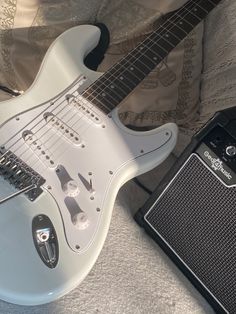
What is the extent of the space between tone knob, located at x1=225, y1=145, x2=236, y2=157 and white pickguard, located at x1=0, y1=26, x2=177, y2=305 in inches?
6.4

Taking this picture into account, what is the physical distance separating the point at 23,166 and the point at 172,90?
392 mm

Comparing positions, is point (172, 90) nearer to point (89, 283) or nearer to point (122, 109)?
point (122, 109)

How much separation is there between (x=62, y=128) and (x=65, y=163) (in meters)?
0.07

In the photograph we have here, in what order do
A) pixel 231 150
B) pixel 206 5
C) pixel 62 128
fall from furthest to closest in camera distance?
pixel 206 5
pixel 62 128
pixel 231 150

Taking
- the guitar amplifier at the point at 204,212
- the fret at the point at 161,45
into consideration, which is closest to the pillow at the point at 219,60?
the fret at the point at 161,45

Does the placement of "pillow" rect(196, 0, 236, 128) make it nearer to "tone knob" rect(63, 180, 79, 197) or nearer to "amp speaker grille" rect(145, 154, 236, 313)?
"amp speaker grille" rect(145, 154, 236, 313)

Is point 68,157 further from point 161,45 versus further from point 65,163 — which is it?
point 161,45

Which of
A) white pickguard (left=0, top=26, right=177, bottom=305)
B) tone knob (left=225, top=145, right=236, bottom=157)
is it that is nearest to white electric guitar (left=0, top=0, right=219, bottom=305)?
white pickguard (left=0, top=26, right=177, bottom=305)

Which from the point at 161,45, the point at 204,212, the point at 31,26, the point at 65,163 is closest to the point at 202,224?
the point at 204,212

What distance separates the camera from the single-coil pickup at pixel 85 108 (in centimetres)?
102

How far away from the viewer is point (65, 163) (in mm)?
970

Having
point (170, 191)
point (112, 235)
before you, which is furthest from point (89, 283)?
point (170, 191)

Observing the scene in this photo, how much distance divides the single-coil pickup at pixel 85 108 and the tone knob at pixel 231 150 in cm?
A: 25

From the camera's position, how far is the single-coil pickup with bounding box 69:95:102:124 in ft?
3.35
